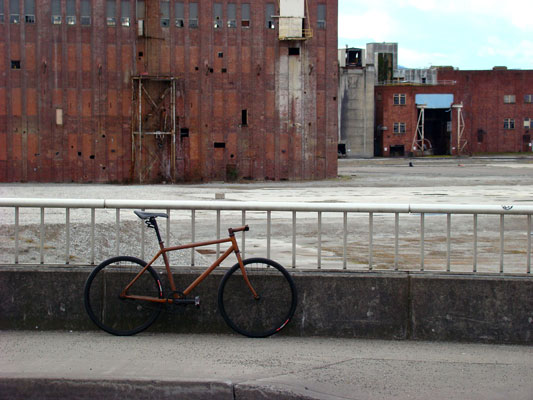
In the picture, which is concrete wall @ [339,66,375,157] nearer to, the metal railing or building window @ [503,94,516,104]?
building window @ [503,94,516,104]

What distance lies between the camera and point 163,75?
41844mm

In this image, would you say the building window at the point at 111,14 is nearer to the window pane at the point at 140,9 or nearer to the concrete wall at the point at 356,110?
the window pane at the point at 140,9

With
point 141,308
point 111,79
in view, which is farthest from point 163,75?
point 141,308

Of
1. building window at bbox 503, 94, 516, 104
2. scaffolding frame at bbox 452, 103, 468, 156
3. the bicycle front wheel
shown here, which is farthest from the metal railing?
building window at bbox 503, 94, 516, 104

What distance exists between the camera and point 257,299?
284 inches

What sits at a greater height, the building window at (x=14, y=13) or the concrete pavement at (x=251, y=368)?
the building window at (x=14, y=13)

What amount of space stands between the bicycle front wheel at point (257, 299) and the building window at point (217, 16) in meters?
36.8

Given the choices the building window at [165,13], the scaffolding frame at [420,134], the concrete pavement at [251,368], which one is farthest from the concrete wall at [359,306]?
the scaffolding frame at [420,134]

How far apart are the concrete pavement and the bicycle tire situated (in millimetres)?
165

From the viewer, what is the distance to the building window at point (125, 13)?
41688 mm

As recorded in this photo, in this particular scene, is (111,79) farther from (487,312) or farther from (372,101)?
(372,101)

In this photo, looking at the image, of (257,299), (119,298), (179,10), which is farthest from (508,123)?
(119,298)

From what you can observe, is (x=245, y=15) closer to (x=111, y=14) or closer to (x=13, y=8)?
(x=111, y=14)

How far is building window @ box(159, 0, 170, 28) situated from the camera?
42062 mm
